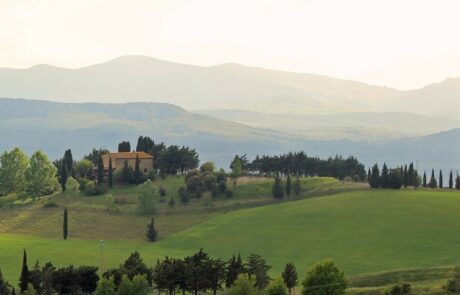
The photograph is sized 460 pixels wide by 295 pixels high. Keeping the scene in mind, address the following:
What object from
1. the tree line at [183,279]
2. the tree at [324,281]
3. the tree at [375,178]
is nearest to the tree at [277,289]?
the tree line at [183,279]

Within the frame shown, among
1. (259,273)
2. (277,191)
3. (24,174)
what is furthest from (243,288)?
(24,174)

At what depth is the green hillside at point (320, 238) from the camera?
122562 millimetres

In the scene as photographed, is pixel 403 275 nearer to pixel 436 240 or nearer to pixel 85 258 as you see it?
pixel 436 240

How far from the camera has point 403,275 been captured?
97.1m

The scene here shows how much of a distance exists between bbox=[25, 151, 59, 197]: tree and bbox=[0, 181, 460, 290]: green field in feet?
92.3

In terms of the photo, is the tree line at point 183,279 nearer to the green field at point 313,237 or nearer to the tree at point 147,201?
the green field at point 313,237

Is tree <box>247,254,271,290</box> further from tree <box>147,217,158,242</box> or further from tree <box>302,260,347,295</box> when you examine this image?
tree <box>147,217,158,242</box>

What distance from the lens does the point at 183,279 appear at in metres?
94.6

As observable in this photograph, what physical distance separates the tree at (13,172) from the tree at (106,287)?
10511 cm

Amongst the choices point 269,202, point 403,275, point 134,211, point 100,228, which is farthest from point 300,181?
point 403,275

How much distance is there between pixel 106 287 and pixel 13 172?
352ft

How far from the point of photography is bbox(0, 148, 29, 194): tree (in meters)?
189

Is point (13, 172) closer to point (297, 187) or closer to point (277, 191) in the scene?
point (277, 191)

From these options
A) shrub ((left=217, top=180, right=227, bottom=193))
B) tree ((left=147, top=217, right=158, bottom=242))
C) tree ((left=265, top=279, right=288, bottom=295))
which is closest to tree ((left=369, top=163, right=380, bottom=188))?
shrub ((left=217, top=180, right=227, bottom=193))
